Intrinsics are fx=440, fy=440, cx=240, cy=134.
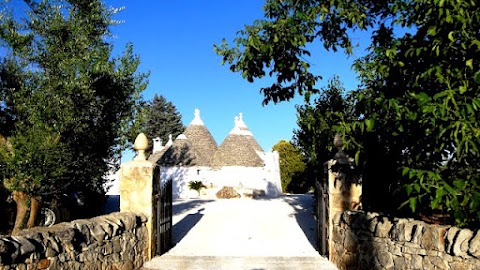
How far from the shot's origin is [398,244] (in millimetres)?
6219

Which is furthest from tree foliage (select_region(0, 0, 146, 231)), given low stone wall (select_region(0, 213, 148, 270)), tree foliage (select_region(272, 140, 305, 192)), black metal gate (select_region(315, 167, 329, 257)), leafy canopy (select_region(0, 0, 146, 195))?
tree foliage (select_region(272, 140, 305, 192))

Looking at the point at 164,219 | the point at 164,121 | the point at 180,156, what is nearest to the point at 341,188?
the point at 164,219

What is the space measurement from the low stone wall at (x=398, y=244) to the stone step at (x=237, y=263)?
0.45 meters

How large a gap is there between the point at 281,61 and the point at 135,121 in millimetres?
4884

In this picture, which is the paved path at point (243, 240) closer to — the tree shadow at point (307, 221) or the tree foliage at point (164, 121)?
the tree shadow at point (307, 221)

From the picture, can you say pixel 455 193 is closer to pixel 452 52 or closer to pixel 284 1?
pixel 452 52

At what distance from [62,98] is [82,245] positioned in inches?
152

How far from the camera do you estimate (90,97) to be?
9.30 m

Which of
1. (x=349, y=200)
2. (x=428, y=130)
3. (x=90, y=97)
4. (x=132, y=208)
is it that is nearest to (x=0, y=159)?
(x=90, y=97)

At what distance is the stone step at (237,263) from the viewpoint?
8312mm

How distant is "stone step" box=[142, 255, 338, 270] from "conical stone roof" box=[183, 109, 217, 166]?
21699 millimetres

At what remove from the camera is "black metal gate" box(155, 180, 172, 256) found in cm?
949

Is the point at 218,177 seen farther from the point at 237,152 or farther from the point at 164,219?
the point at 164,219

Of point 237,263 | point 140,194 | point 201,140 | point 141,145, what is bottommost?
point 237,263
